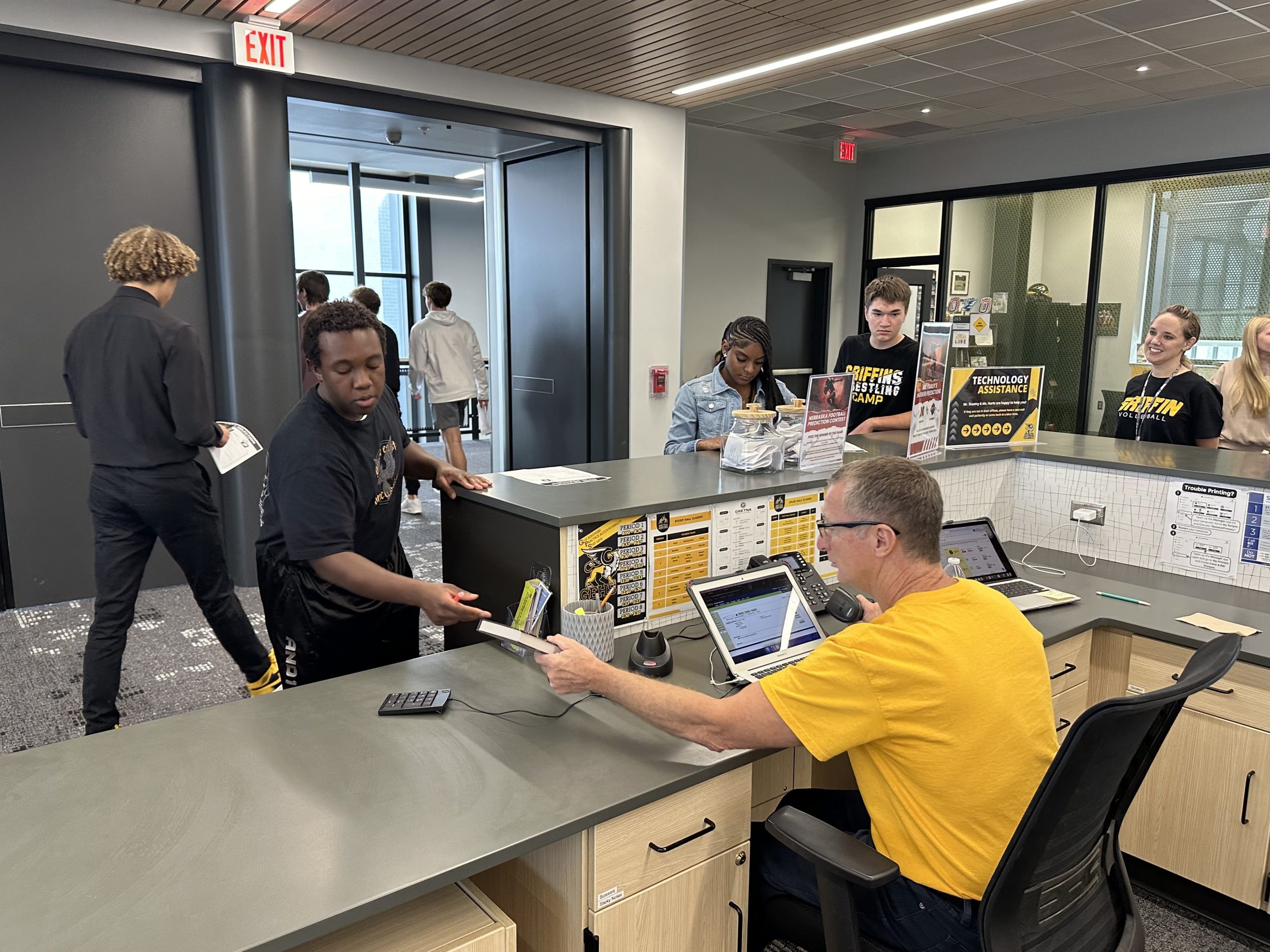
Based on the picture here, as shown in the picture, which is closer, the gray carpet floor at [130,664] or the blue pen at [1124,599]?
the blue pen at [1124,599]

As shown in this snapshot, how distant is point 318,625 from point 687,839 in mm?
1030

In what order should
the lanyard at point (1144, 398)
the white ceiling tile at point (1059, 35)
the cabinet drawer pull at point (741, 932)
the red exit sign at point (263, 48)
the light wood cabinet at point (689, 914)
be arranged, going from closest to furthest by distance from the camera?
1. the light wood cabinet at point (689, 914)
2. the cabinet drawer pull at point (741, 932)
3. the lanyard at point (1144, 398)
4. the red exit sign at point (263, 48)
5. the white ceiling tile at point (1059, 35)

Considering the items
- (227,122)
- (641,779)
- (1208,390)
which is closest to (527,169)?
(227,122)

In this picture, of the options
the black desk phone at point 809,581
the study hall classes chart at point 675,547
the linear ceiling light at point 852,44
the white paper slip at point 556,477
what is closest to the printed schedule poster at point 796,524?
the study hall classes chart at point 675,547

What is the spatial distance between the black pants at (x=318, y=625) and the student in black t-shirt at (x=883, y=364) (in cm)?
216

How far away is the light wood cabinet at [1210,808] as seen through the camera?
2162 mm

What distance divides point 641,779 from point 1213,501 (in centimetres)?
220

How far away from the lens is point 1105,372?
24.6 ft

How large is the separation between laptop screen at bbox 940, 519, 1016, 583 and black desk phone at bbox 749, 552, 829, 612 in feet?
1.62

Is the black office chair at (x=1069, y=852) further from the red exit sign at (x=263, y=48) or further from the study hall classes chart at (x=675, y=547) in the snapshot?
the red exit sign at (x=263, y=48)

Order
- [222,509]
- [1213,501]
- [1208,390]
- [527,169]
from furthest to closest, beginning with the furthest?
[527,169], [222,509], [1208,390], [1213,501]

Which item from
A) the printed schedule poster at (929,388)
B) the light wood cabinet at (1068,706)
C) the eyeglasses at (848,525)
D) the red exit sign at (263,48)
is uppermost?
the red exit sign at (263,48)

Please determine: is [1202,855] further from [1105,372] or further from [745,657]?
[1105,372]

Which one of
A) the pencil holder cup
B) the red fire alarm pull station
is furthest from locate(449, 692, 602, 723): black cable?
the red fire alarm pull station
